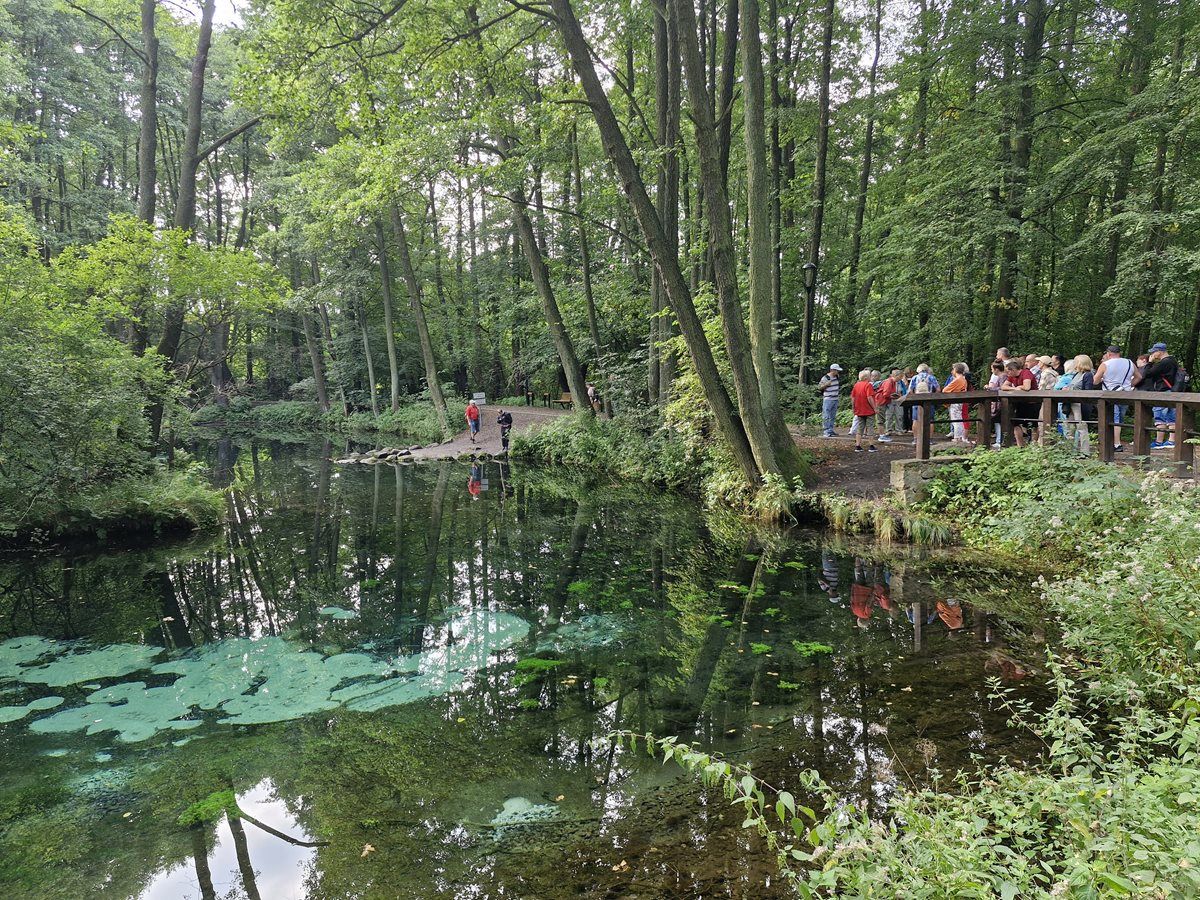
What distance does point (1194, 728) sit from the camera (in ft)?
8.96

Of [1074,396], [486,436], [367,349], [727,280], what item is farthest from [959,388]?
[367,349]

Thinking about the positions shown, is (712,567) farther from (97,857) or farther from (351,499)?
(351,499)

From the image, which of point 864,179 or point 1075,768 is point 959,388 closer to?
point 864,179

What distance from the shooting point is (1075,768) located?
2789 millimetres

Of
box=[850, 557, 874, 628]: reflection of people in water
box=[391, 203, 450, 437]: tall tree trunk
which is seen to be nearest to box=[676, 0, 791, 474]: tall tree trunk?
box=[850, 557, 874, 628]: reflection of people in water

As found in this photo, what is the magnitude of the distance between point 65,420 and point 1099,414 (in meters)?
14.0

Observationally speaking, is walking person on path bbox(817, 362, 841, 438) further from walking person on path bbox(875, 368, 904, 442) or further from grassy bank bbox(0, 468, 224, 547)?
grassy bank bbox(0, 468, 224, 547)

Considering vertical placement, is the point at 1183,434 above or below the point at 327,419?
below

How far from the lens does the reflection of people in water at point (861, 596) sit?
6.55 metres

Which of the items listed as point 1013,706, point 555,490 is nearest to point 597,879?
point 1013,706

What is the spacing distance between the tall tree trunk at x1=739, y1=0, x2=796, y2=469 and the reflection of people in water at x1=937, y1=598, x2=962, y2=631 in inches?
173

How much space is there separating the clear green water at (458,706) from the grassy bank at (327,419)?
54.1 ft

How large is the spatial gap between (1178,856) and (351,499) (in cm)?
1474

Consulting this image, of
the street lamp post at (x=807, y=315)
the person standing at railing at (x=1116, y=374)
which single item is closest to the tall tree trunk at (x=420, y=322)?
the street lamp post at (x=807, y=315)
